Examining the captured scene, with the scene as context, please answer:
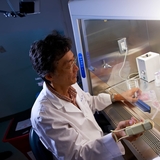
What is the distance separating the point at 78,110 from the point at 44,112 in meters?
0.23

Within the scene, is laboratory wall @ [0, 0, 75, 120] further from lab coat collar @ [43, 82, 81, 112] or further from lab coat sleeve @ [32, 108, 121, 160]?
lab coat sleeve @ [32, 108, 121, 160]

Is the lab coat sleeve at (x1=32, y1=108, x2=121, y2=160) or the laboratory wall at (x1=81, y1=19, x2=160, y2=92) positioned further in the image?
the laboratory wall at (x1=81, y1=19, x2=160, y2=92)

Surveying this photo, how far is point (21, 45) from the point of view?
6.87ft

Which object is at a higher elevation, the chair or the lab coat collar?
the lab coat collar

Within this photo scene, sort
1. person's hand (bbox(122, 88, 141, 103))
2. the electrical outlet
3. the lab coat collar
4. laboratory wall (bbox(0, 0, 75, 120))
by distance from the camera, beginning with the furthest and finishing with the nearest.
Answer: laboratory wall (bbox(0, 0, 75, 120))
the electrical outlet
person's hand (bbox(122, 88, 141, 103))
the lab coat collar

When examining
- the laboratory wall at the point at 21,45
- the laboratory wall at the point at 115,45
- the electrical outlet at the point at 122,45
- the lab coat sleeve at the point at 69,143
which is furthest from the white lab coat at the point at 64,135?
the laboratory wall at the point at 21,45

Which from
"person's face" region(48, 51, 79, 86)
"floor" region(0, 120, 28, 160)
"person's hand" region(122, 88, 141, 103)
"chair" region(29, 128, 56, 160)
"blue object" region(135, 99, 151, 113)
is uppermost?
"person's face" region(48, 51, 79, 86)

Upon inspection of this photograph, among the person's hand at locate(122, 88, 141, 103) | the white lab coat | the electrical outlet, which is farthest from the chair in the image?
the electrical outlet

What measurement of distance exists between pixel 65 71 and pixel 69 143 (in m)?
0.37

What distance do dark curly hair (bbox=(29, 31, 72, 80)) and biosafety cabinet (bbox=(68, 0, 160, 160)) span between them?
10.2 inches

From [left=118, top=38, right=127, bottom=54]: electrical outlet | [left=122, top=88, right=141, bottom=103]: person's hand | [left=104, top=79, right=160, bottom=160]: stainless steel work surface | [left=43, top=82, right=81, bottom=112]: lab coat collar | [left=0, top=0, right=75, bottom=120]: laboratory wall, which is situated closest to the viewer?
[left=104, top=79, right=160, bottom=160]: stainless steel work surface

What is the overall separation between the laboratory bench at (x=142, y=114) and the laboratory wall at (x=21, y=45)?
3.63ft

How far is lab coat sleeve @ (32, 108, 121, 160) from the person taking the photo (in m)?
0.75

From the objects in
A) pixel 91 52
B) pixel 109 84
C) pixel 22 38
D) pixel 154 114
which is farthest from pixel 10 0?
pixel 154 114
